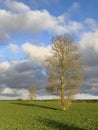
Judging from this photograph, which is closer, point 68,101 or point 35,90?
point 68,101

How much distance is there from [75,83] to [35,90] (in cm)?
9483

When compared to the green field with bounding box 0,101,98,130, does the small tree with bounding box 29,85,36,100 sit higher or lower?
higher

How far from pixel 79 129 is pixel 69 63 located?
4200cm

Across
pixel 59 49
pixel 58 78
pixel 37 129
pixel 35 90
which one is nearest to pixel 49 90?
pixel 58 78

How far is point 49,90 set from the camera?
6912 centimetres

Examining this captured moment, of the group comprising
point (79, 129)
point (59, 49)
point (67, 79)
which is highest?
point (59, 49)

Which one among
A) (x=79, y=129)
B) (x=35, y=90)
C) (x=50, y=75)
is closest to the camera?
(x=79, y=129)

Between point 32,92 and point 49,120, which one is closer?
point 49,120

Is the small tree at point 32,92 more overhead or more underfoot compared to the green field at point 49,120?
more overhead

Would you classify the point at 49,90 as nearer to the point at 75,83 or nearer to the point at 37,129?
the point at 75,83

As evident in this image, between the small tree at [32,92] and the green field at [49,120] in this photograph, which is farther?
the small tree at [32,92]

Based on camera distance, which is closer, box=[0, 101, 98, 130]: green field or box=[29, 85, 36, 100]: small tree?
box=[0, 101, 98, 130]: green field

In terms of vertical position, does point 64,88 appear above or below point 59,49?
below

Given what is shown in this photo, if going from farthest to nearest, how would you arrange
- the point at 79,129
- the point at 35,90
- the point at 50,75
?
the point at 35,90 < the point at 50,75 < the point at 79,129
